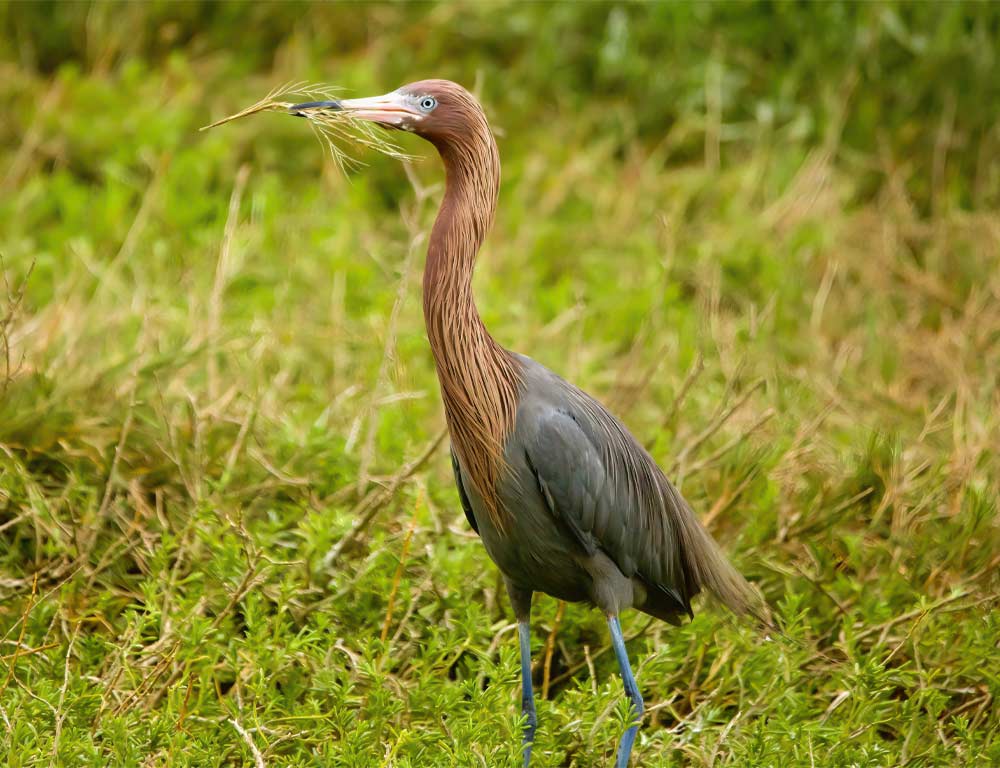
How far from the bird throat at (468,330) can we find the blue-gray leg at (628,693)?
1.47ft

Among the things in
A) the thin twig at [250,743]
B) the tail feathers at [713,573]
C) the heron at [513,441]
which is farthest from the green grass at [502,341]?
the heron at [513,441]

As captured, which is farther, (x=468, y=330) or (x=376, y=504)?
(x=376, y=504)

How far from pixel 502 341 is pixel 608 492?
7.59 feet

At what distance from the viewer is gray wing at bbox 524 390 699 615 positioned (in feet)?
11.3

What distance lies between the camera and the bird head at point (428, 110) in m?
3.28

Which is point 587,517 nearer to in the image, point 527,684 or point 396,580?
point 527,684

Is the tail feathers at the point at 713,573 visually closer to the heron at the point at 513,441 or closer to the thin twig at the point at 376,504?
the heron at the point at 513,441

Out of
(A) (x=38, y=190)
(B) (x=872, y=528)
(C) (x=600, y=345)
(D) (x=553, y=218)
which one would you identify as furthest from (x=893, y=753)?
(A) (x=38, y=190)

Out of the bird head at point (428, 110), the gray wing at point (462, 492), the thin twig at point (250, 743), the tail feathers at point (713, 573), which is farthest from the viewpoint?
the tail feathers at point (713, 573)

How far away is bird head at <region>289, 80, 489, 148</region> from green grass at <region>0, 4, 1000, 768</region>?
3.21 ft

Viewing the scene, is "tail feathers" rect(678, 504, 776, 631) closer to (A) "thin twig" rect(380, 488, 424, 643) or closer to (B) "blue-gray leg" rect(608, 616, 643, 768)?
(B) "blue-gray leg" rect(608, 616, 643, 768)

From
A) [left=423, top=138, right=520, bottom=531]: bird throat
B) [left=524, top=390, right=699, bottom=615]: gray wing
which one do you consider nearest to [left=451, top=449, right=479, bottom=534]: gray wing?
[left=423, top=138, right=520, bottom=531]: bird throat

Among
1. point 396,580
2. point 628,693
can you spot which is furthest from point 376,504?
point 628,693

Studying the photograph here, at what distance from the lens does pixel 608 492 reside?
3.55 m
